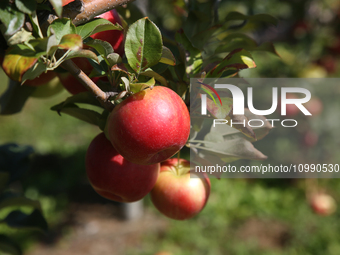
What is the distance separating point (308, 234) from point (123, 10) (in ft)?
7.60

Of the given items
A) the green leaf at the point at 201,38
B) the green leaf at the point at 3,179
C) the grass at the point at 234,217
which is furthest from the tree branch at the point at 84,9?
the grass at the point at 234,217

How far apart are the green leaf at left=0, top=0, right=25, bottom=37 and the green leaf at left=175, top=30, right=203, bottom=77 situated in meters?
0.30

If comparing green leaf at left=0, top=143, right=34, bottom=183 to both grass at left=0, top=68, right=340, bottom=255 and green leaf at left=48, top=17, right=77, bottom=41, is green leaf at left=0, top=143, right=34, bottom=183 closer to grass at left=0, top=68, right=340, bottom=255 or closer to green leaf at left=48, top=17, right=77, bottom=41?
green leaf at left=48, top=17, right=77, bottom=41

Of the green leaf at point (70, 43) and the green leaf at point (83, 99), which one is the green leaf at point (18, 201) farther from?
the green leaf at point (70, 43)

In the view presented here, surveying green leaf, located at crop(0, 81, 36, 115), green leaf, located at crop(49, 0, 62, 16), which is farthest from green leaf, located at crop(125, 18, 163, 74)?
green leaf, located at crop(0, 81, 36, 115)

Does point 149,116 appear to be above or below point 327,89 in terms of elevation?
above

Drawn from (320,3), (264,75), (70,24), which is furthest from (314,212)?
(70,24)

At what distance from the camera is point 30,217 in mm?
857

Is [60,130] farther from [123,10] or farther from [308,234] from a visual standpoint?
[123,10]

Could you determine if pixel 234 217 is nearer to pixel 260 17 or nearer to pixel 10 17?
pixel 260 17

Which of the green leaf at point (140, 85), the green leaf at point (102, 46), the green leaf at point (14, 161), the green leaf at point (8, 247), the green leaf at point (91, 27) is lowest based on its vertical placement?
the green leaf at point (8, 247)

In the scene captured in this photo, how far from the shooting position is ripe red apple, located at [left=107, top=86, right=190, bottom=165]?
474 mm

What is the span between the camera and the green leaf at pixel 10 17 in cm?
38

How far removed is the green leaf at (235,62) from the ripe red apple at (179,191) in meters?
0.27
